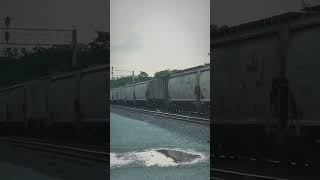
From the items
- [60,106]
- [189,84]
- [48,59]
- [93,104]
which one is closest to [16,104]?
[60,106]

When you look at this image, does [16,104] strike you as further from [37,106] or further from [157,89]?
[157,89]

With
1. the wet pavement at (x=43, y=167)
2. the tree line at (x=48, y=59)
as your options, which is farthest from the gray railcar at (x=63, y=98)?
the wet pavement at (x=43, y=167)

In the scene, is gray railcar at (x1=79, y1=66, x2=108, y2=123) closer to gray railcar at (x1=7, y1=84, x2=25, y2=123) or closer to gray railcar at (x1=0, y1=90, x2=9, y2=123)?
gray railcar at (x1=7, y1=84, x2=25, y2=123)

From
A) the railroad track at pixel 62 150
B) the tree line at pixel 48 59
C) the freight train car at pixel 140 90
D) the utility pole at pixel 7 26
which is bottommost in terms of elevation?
the railroad track at pixel 62 150

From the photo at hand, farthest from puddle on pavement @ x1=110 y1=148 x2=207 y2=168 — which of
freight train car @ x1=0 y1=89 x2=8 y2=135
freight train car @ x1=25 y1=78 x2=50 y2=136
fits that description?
freight train car @ x1=0 y1=89 x2=8 y2=135

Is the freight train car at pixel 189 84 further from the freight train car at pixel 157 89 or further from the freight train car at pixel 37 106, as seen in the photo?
the freight train car at pixel 37 106

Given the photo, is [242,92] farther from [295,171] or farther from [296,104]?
[295,171]

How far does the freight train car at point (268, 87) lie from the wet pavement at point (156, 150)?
80 centimetres

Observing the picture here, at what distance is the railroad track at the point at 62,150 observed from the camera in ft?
13.6

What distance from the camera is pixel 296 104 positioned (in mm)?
3699

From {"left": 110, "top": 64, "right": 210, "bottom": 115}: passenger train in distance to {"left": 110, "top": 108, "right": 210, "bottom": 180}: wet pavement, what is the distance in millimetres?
210

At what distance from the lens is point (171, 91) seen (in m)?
6.10

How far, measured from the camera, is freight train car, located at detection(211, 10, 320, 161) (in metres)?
3.64

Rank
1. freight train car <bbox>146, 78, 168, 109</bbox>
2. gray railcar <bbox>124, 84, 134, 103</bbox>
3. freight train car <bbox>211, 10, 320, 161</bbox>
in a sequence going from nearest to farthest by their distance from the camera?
freight train car <bbox>211, 10, 320, 161</bbox>, gray railcar <bbox>124, 84, 134, 103</bbox>, freight train car <bbox>146, 78, 168, 109</bbox>
